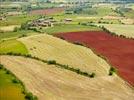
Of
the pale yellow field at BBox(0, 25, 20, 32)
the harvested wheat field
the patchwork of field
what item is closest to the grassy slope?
the harvested wheat field

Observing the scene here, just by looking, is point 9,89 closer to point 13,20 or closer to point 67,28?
point 67,28

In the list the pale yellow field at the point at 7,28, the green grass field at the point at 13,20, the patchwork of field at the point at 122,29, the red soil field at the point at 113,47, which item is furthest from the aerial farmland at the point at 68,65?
the green grass field at the point at 13,20

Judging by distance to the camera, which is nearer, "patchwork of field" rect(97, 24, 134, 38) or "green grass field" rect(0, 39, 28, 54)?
"green grass field" rect(0, 39, 28, 54)

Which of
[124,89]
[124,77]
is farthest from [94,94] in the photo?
[124,77]

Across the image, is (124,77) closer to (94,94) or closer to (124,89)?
(124,89)

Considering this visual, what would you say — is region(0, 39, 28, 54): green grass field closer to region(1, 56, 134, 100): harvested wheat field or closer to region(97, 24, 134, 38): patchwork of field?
region(1, 56, 134, 100): harvested wheat field

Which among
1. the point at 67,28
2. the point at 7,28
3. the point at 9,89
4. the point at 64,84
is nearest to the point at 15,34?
the point at 7,28

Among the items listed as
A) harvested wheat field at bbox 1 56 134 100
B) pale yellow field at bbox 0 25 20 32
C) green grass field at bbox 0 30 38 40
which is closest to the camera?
harvested wheat field at bbox 1 56 134 100

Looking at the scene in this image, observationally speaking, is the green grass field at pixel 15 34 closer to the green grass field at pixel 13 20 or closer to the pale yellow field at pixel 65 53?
the pale yellow field at pixel 65 53
